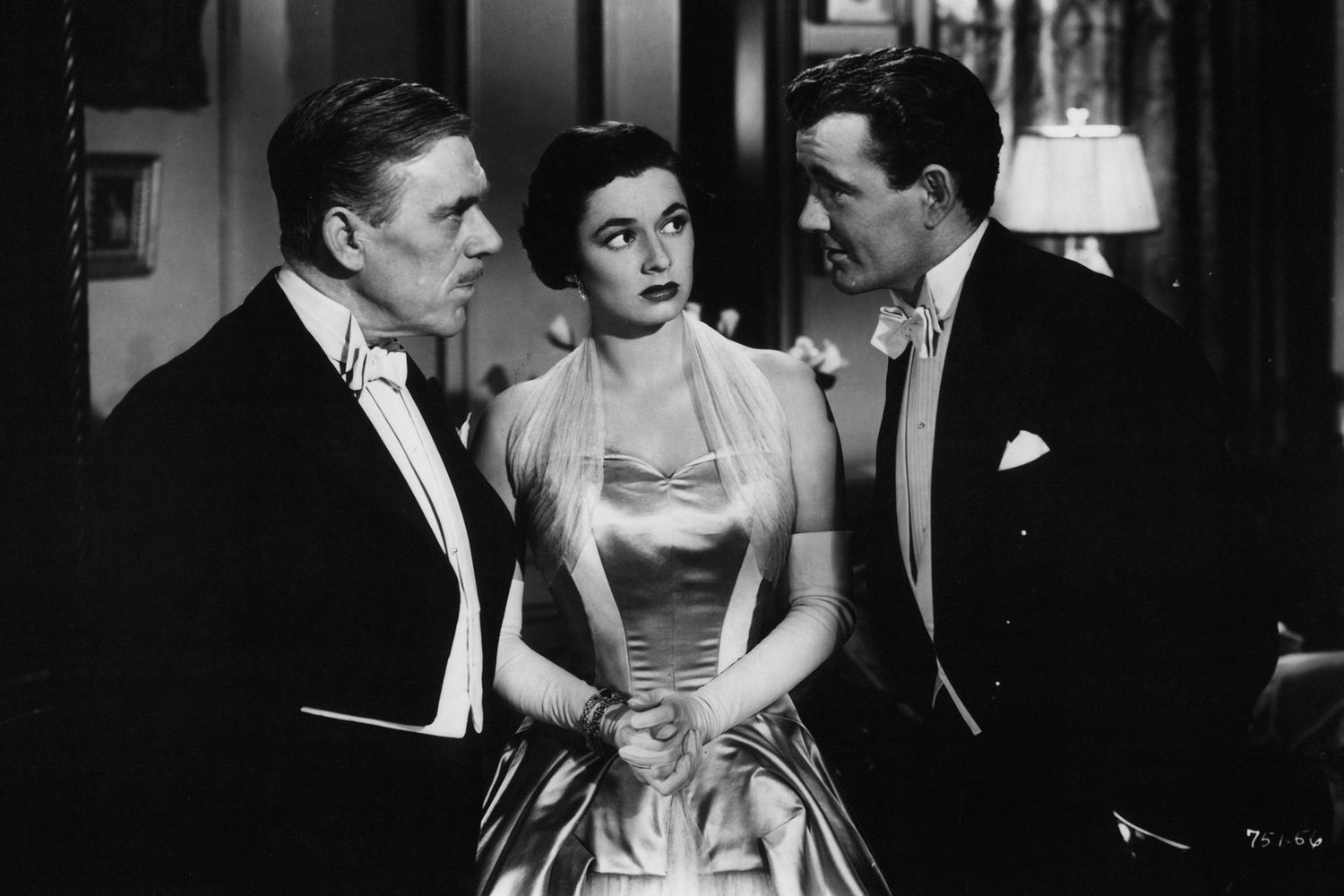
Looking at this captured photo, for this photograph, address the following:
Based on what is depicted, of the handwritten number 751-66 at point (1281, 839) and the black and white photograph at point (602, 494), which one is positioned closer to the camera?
the black and white photograph at point (602, 494)

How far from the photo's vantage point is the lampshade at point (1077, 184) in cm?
351

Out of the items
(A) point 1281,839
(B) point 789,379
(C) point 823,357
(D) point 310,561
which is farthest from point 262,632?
(A) point 1281,839

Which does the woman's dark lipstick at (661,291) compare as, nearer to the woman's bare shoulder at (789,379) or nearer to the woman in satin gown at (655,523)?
the woman in satin gown at (655,523)

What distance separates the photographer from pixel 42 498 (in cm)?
256

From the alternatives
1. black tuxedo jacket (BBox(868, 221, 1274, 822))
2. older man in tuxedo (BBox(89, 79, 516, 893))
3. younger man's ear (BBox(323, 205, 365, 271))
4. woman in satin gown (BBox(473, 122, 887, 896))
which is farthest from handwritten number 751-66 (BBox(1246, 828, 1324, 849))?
younger man's ear (BBox(323, 205, 365, 271))

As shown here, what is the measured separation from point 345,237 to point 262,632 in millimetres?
591

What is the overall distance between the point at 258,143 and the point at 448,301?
0.87 m

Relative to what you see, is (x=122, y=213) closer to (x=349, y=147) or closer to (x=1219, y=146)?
(x=349, y=147)

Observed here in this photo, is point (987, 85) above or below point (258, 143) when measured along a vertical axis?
above

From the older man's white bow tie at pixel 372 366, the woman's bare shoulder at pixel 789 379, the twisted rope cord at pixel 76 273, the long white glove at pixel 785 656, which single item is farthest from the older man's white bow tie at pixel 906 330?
the twisted rope cord at pixel 76 273

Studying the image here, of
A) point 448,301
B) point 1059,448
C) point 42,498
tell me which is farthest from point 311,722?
point 1059,448

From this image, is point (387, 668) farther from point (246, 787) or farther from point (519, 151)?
point (519, 151)

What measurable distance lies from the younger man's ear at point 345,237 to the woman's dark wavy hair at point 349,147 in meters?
0.01

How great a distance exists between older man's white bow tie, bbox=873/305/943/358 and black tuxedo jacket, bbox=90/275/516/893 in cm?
85
